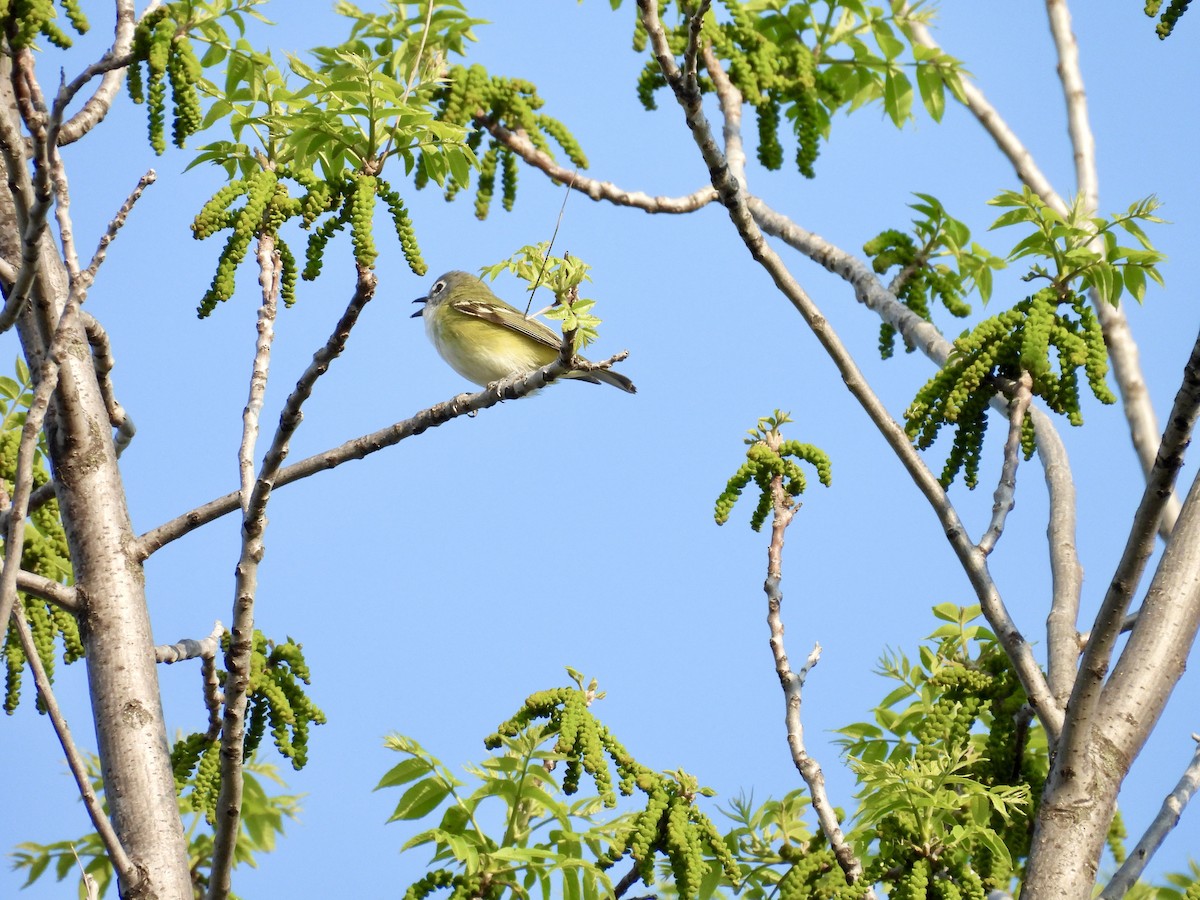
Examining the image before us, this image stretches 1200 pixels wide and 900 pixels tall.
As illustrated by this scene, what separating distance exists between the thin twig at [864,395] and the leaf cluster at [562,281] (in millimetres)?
789

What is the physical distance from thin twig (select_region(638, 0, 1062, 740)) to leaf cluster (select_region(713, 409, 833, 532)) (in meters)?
0.40

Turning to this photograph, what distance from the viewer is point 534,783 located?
4.36 metres

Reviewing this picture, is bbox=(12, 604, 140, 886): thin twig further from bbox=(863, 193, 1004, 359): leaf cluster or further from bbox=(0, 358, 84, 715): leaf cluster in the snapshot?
bbox=(863, 193, 1004, 359): leaf cluster

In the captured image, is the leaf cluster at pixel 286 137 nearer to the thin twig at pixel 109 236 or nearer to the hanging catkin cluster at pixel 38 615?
the thin twig at pixel 109 236

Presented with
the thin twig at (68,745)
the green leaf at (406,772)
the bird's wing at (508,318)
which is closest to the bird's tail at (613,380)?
the bird's wing at (508,318)

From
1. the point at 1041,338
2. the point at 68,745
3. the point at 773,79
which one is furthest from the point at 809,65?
the point at 68,745

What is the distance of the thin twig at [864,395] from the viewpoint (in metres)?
4.34

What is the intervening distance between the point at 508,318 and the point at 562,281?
5.26m

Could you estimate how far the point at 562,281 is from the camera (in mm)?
3904

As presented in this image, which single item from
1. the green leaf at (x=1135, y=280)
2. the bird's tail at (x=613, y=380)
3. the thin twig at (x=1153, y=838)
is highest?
the bird's tail at (x=613, y=380)

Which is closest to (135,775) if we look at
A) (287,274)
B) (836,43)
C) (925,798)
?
(287,274)

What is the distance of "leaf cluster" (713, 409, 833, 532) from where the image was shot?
213 inches

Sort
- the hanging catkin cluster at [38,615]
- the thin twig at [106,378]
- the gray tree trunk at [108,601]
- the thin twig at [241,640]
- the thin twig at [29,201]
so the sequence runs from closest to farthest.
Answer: the thin twig at [29,201], the thin twig at [241,640], the gray tree trunk at [108,601], the thin twig at [106,378], the hanging catkin cluster at [38,615]

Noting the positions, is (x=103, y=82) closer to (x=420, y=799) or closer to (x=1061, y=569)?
(x=420, y=799)
